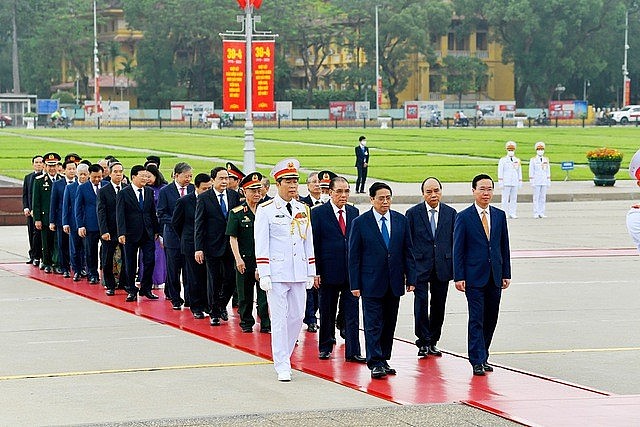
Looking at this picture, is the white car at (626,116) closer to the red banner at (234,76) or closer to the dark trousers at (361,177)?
the dark trousers at (361,177)

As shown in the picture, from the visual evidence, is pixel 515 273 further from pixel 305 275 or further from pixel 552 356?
pixel 305 275

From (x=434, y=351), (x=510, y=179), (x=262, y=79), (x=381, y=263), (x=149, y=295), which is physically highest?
(x=262, y=79)

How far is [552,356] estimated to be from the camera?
488 inches

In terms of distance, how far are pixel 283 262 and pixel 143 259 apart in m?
5.95

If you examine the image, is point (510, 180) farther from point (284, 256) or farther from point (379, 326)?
point (284, 256)

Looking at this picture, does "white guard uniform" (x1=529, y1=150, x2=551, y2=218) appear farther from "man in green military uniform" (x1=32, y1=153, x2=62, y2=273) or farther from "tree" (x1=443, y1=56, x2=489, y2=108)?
"tree" (x1=443, y1=56, x2=489, y2=108)

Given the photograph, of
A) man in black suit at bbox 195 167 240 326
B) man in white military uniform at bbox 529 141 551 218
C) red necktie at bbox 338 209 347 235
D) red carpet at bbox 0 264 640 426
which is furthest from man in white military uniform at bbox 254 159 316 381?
man in white military uniform at bbox 529 141 551 218

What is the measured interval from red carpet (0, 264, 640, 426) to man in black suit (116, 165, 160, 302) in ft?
9.06

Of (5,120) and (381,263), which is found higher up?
(381,263)

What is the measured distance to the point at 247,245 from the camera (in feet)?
45.0

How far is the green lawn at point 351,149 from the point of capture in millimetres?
46125

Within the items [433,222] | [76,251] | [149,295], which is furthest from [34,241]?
[433,222]

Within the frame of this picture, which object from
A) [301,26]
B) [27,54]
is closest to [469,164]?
[301,26]

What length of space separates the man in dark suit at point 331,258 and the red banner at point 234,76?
20.2 meters
